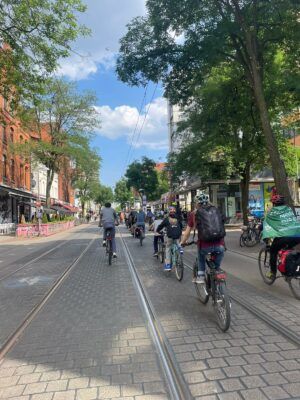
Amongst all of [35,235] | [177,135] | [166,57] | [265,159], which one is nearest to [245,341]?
[166,57]

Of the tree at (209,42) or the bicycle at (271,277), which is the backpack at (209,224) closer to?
the bicycle at (271,277)

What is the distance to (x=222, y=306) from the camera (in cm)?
540

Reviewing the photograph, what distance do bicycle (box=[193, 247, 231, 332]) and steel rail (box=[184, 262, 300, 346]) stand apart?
64cm

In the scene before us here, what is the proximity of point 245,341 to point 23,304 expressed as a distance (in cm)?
429

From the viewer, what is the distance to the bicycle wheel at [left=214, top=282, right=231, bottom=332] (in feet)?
17.0

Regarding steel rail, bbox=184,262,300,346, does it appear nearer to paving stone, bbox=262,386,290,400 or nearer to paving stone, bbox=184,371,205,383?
paving stone, bbox=262,386,290,400

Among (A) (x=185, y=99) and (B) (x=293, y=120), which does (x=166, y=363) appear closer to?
(A) (x=185, y=99)

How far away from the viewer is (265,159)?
76.9ft

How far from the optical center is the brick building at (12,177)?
37.8m

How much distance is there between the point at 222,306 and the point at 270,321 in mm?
757

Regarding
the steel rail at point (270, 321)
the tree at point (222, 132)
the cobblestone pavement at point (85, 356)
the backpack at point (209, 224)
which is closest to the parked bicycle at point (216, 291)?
the backpack at point (209, 224)

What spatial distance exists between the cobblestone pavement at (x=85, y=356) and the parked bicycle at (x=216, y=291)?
99 centimetres

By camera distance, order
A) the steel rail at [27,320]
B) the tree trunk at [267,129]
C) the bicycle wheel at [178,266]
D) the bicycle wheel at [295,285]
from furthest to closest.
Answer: the tree trunk at [267,129] < the bicycle wheel at [178,266] < the bicycle wheel at [295,285] < the steel rail at [27,320]

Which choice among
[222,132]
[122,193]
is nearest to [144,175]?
[122,193]
